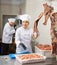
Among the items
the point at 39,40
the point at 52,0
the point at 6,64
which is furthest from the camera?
the point at 39,40

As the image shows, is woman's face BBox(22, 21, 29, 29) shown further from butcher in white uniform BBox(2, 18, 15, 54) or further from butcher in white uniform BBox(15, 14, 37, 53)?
butcher in white uniform BBox(2, 18, 15, 54)

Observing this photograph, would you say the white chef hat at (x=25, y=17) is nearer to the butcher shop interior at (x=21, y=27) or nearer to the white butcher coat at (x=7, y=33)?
the butcher shop interior at (x=21, y=27)

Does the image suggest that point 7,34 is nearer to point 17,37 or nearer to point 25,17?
point 17,37

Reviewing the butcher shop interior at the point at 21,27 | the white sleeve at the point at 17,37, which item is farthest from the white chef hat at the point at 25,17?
the white sleeve at the point at 17,37

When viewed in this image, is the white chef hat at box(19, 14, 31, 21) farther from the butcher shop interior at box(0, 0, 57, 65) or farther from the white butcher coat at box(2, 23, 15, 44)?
the white butcher coat at box(2, 23, 15, 44)

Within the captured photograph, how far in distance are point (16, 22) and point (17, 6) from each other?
144 millimetres

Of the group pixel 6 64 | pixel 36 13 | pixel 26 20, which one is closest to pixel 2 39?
pixel 26 20

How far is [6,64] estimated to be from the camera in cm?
87

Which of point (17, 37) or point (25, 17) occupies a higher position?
point (25, 17)

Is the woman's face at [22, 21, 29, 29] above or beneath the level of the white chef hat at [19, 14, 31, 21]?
beneath

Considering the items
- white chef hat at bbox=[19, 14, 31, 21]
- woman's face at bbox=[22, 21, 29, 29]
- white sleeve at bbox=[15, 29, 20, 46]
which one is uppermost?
white chef hat at bbox=[19, 14, 31, 21]

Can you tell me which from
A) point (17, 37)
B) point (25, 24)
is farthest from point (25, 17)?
point (17, 37)

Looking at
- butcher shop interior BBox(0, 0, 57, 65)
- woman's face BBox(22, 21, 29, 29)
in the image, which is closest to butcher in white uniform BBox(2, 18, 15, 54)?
butcher shop interior BBox(0, 0, 57, 65)

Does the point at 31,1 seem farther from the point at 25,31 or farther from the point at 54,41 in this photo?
the point at 54,41
